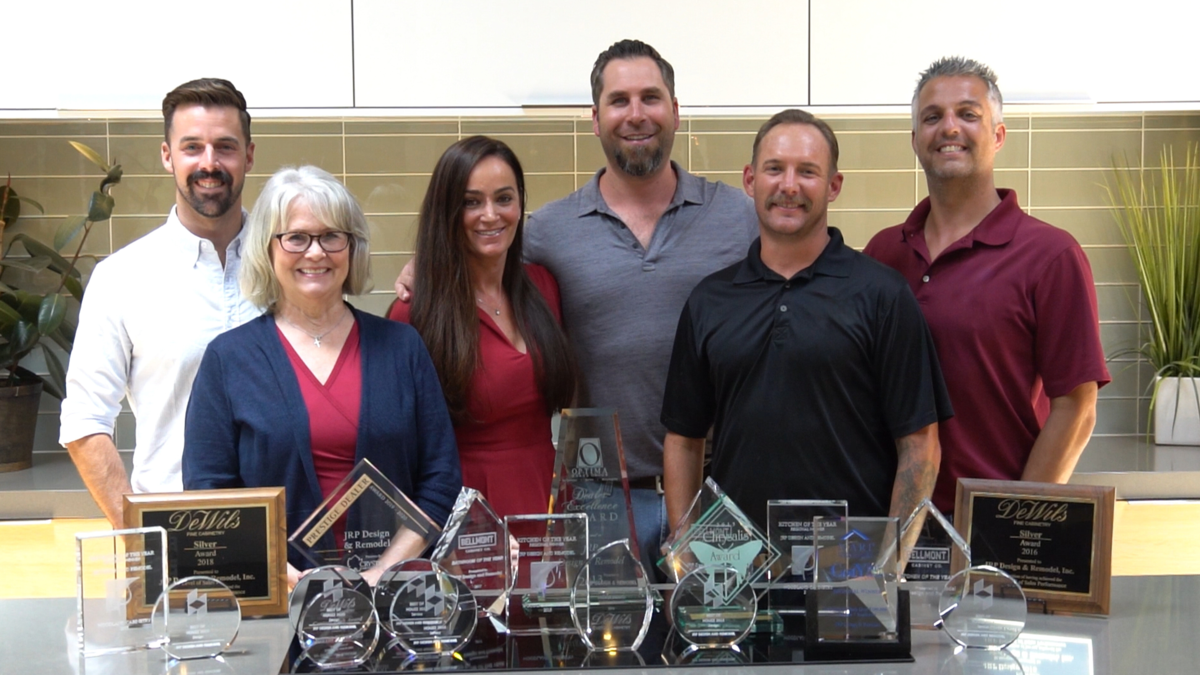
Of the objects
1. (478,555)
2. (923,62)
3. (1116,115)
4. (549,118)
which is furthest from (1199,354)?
(478,555)

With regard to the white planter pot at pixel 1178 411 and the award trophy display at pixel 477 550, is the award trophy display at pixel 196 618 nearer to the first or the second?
the award trophy display at pixel 477 550

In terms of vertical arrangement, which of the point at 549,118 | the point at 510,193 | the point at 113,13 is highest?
the point at 113,13

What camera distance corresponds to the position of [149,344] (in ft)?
5.70

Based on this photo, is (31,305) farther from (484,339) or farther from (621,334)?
(621,334)

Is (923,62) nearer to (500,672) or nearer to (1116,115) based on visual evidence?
(1116,115)

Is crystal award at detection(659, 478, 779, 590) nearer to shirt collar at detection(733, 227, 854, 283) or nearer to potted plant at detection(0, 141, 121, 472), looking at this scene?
shirt collar at detection(733, 227, 854, 283)

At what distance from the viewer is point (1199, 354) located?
2.78 m

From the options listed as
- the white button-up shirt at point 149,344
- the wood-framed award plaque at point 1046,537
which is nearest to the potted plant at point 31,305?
the white button-up shirt at point 149,344

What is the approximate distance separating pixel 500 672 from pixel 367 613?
166 mm

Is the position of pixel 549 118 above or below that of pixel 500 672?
above

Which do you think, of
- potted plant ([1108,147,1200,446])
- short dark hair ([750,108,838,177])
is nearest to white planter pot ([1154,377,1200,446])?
potted plant ([1108,147,1200,446])

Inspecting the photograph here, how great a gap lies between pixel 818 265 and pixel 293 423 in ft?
2.68

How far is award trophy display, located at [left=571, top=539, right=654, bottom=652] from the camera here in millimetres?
1201

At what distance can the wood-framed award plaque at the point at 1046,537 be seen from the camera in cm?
127
